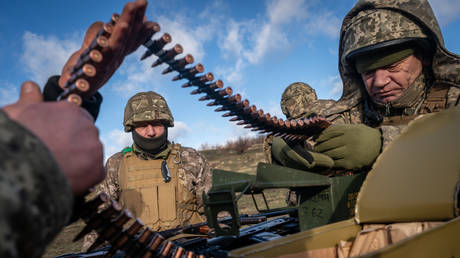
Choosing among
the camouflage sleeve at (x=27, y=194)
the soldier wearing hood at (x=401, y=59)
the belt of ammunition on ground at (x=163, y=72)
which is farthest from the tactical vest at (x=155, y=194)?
the camouflage sleeve at (x=27, y=194)

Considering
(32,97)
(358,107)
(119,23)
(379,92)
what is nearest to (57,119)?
(32,97)

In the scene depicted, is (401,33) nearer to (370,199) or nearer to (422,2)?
(422,2)

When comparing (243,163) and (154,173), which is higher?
(154,173)

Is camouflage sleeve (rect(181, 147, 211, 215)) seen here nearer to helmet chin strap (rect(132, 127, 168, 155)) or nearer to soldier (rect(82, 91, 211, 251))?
soldier (rect(82, 91, 211, 251))

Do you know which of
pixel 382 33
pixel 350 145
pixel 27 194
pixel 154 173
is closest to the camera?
pixel 27 194

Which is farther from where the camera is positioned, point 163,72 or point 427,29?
point 427,29

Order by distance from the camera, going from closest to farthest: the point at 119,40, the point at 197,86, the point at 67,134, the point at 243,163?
1. the point at 67,134
2. the point at 119,40
3. the point at 197,86
4. the point at 243,163

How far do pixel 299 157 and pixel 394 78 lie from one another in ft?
6.52

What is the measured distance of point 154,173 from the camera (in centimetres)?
732

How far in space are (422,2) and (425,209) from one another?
3.08m

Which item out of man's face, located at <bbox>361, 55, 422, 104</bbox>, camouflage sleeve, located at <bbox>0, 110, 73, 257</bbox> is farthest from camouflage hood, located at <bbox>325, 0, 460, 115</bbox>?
camouflage sleeve, located at <bbox>0, 110, 73, 257</bbox>

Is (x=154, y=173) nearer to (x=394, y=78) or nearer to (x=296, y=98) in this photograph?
(x=296, y=98)

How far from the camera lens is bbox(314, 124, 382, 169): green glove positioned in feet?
8.25

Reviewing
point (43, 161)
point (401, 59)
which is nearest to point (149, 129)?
point (401, 59)
